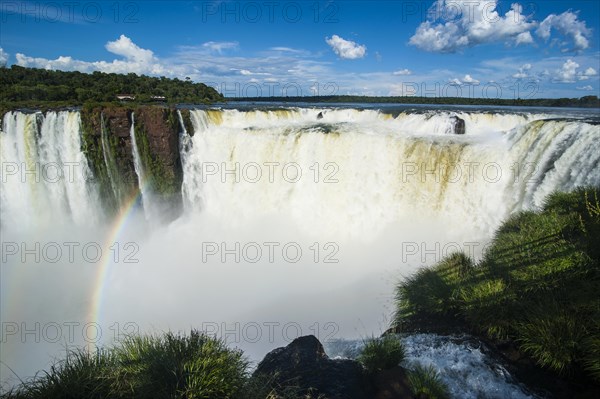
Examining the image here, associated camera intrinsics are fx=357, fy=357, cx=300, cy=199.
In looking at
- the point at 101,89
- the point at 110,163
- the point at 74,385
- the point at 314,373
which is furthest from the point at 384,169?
the point at 101,89

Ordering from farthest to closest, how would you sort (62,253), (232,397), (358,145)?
(62,253) → (358,145) → (232,397)

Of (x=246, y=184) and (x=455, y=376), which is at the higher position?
(x=246, y=184)

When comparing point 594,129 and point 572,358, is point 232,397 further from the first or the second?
point 594,129

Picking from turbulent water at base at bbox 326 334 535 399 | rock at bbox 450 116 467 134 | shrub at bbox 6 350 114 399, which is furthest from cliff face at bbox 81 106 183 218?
shrub at bbox 6 350 114 399

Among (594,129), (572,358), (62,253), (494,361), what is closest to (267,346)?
(494,361)

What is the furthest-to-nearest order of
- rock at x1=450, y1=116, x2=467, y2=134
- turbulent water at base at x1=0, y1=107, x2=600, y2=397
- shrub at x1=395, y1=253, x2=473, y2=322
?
rock at x1=450, y1=116, x2=467, y2=134
turbulent water at base at x1=0, y1=107, x2=600, y2=397
shrub at x1=395, y1=253, x2=473, y2=322

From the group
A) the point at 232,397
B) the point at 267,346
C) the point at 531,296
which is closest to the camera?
the point at 232,397

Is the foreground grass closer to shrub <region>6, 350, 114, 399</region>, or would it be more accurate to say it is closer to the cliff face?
shrub <region>6, 350, 114, 399</region>
